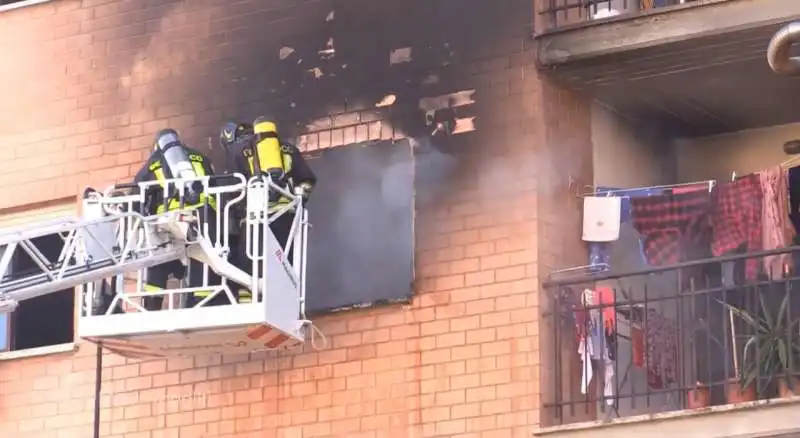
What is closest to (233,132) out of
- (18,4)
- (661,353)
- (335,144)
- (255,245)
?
(335,144)

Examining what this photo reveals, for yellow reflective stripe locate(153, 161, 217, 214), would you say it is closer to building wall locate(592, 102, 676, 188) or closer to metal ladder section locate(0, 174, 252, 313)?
metal ladder section locate(0, 174, 252, 313)

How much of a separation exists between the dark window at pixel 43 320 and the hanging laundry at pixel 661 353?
15.2 ft

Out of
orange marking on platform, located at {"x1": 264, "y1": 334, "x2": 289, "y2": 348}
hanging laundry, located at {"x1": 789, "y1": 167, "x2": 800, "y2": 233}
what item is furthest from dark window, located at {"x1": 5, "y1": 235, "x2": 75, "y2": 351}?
hanging laundry, located at {"x1": 789, "y1": 167, "x2": 800, "y2": 233}

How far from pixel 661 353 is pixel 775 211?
1.30 m

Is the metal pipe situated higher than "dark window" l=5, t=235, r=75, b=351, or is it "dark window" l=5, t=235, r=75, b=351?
the metal pipe

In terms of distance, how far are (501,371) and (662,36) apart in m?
2.61

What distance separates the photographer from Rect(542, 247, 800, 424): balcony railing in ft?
44.4

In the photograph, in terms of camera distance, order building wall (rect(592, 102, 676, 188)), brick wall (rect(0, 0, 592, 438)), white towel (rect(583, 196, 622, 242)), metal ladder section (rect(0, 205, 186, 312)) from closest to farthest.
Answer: metal ladder section (rect(0, 205, 186, 312)), brick wall (rect(0, 0, 592, 438)), white towel (rect(583, 196, 622, 242)), building wall (rect(592, 102, 676, 188))

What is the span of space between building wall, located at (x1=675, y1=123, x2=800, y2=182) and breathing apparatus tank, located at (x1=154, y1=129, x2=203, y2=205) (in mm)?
4144

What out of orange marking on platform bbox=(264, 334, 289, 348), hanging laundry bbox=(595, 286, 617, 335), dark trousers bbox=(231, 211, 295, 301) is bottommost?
orange marking on platform bbox=(264, 334, 289, 348)

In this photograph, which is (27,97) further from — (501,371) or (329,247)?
(501,371)

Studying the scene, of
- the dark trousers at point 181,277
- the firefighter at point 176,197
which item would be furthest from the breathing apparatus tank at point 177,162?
the dark trousers at point 181,277

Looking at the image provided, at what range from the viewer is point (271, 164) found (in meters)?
14.4

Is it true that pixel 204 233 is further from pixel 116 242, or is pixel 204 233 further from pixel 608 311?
pixel 608 311
